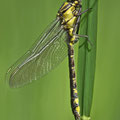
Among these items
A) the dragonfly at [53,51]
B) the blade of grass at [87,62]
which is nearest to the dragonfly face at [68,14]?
the dragonfly at [53,51]

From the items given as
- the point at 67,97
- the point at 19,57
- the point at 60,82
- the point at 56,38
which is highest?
the point at 56,38

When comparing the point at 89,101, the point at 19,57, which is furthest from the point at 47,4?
the point at 89,101

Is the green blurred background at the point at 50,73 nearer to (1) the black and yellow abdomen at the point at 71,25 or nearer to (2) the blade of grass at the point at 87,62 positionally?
(1) the black and yellow abdomen at the point at 71,25

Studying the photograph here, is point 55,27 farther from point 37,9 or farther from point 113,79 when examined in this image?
point 113,79

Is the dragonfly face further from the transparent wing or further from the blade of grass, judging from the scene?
the blade of grass

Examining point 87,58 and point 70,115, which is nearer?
point 87,58

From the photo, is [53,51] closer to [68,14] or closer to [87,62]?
[68,14]

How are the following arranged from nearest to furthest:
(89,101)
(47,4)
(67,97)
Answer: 1. (89,101)
2. (47,4)
3. (67,97)

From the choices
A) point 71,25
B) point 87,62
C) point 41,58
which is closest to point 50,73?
point 41,58
